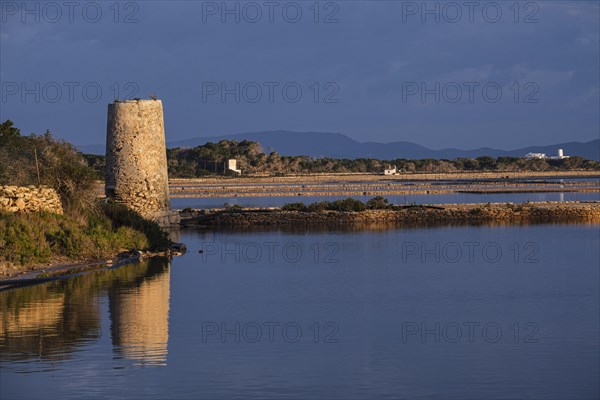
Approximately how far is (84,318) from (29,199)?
23.5ft

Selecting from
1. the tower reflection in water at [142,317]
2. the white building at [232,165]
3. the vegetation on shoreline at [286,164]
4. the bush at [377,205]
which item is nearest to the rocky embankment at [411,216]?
the bush at [377,205]

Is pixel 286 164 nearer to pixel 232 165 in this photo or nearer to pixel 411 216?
pixel 232 165

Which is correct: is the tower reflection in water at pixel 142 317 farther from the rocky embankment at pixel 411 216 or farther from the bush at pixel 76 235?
the rocky embankment at pixel 411 216

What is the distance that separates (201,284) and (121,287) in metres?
1.28

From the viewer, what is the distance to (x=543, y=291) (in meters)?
15.8

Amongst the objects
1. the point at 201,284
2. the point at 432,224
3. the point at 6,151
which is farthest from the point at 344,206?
the point at 201,284

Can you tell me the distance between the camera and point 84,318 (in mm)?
12641

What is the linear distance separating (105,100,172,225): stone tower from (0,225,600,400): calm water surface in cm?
405

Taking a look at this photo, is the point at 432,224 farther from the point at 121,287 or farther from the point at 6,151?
the point at 121,287

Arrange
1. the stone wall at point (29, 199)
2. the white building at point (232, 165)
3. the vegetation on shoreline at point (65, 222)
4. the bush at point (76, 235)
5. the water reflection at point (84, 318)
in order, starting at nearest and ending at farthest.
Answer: the water reflection at point (84, 318), the bush at point (76, 235), the vegetation on shoreline at point (65, 222), the stone wall at point (29, 199), the white building at point (232, 165)

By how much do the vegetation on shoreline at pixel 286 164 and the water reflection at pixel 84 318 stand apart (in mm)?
60094

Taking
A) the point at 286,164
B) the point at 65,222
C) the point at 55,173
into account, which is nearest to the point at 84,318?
the point at 65,222

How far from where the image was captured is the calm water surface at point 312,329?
9.23 meters

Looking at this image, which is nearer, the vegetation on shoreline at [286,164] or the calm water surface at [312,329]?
the calm water surface at [312,329]
